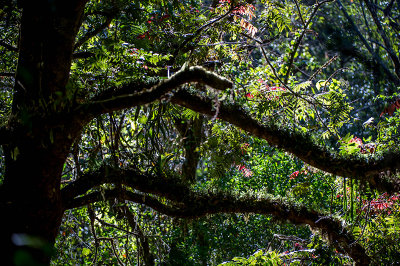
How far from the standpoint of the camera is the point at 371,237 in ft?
13.8

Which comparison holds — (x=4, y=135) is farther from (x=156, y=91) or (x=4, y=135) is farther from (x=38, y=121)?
(x=156, y=91)

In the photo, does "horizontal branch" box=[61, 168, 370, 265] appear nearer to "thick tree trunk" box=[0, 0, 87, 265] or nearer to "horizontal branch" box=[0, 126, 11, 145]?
"thick tree trunk" box=[0, 0, 87, 265]

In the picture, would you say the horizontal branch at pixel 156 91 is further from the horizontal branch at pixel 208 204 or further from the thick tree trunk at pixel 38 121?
the horizontal branch at pixel 208 204

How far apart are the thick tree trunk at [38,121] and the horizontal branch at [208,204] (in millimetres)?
608

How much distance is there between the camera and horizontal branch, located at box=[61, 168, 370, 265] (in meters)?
2.87

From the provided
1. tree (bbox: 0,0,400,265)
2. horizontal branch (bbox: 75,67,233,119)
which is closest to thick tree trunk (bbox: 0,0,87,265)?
tree (bbox: 0,0,400,265)

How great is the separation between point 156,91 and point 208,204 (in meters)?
1.54

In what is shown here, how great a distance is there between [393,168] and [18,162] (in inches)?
100

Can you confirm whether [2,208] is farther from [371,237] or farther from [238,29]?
[371,237]

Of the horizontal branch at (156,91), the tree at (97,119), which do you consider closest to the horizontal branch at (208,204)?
the tree at (97,119)

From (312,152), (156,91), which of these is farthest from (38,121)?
(312,152)

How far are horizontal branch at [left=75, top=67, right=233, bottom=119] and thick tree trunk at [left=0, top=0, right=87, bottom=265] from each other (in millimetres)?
139

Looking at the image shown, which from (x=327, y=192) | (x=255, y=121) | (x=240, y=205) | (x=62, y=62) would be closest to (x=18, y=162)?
(x=62, y=62)

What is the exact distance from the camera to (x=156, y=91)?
2.01m
